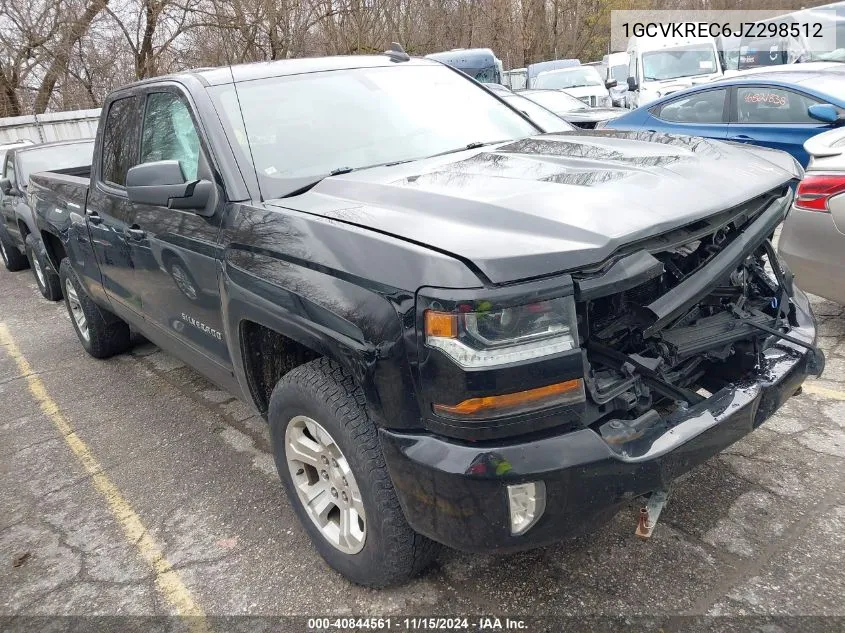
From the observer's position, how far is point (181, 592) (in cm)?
263

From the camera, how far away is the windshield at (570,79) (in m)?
16.9

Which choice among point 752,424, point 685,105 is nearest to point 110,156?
point 752,424

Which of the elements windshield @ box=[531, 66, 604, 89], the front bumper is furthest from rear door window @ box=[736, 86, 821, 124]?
windshield @ box=[531, 66, 604, 89]

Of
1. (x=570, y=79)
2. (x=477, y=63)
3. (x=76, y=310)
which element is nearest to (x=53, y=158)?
(x=76, y=310)

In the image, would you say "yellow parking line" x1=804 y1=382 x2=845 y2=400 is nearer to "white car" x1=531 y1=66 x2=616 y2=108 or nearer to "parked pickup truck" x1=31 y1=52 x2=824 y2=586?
"parked pickup truck" x1=31 y1=52 x2=824 y2=586

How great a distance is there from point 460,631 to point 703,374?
1.25 metres

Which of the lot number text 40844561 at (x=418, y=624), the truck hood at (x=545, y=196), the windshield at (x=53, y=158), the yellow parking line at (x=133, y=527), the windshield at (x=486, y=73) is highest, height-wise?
the windshield at (x=486, y=73)

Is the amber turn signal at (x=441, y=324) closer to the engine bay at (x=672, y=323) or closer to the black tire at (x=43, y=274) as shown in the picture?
the engine bay at (x=672, y=323)

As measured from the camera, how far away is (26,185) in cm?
757

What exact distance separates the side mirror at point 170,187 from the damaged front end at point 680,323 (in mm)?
1560

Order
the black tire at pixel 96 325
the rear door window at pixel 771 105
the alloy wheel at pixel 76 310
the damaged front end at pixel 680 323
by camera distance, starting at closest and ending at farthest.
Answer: the damaged front end at pixel 680 323 < the black tire at pixel 96 325 < the alloy wheel at pixel 76 310 < the rear door window at pixel 771 105

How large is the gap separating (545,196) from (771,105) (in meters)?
5.60

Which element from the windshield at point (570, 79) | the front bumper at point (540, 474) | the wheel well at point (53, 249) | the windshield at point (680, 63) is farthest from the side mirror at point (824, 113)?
the windshield at point (570, 79)

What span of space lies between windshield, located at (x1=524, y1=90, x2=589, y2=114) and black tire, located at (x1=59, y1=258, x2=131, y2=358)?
8.44m
